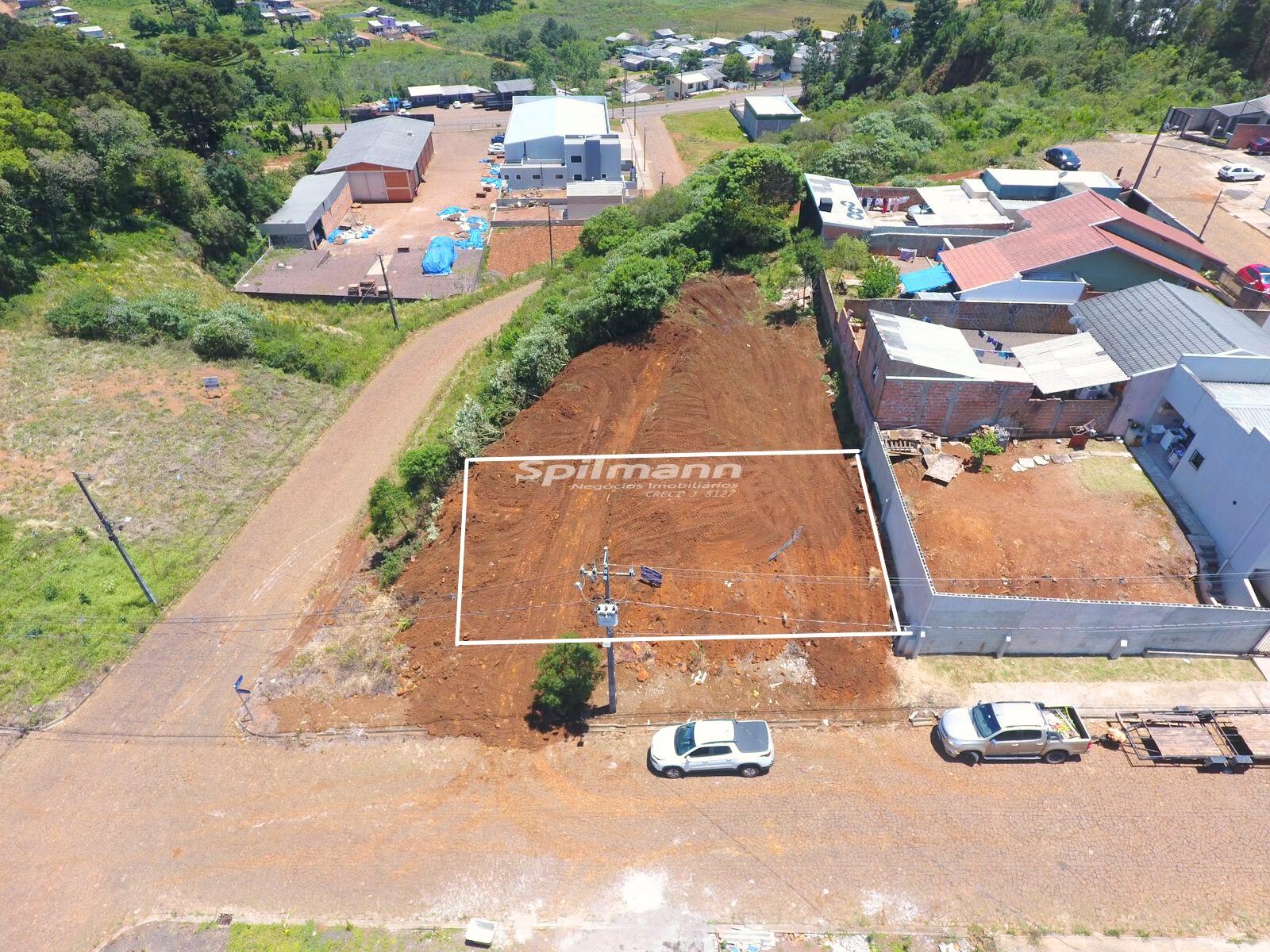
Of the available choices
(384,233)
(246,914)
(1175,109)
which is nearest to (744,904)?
(246,914)

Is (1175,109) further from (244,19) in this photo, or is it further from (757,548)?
(244,19)

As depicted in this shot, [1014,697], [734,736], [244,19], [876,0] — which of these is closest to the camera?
[734,736]

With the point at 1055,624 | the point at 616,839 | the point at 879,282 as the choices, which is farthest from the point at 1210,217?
the point at 616,839

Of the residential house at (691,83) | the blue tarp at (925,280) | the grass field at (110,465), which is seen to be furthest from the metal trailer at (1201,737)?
the residential house at (691,83)

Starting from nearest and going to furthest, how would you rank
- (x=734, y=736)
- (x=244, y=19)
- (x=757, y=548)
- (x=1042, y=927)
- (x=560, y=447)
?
(x=1042, y=927)
(x=734, y=736)
(x=757, y=548)
(x=560, y=447)
(x=244, y=19)

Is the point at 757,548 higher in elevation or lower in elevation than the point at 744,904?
higher
